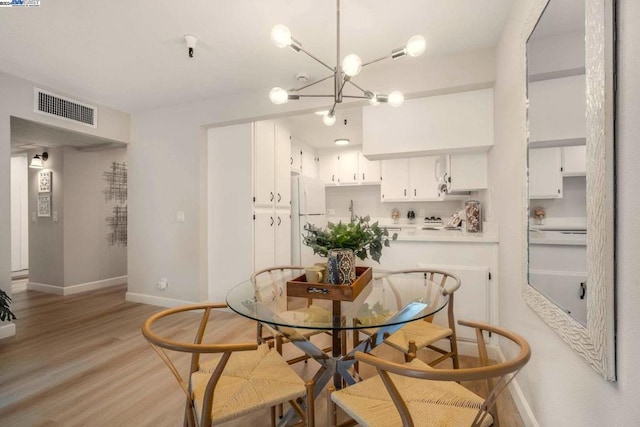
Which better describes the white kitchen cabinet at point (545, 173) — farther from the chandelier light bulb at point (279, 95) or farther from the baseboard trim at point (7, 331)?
the baseboard trim at point (7, 331)

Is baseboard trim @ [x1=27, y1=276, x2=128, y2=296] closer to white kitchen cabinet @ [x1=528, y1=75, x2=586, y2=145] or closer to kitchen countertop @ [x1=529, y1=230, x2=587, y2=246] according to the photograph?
kitchen countertop @ [x1=529, y1=230, x2=587, y2=246]

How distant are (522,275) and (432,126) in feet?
5.12

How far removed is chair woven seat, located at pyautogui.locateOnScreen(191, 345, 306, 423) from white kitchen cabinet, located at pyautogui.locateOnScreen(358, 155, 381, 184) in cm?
427

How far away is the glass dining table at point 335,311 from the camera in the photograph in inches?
49.4

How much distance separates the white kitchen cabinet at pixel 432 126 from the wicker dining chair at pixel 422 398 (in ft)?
5.97

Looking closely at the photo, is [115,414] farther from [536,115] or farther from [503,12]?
[503,12]

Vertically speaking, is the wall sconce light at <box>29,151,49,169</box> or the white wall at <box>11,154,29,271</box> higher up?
the wall sconce light at <box>29,151,49,169</box>

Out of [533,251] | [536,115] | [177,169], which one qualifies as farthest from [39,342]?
[536,115]

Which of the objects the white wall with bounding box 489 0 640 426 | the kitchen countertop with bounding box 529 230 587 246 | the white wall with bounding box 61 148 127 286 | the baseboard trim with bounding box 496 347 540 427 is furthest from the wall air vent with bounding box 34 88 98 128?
the baseboard trim with bounding box 496 347 540 427

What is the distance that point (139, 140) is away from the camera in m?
3.80

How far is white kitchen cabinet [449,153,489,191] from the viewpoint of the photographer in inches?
109

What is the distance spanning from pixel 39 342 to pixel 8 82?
7.86 ft

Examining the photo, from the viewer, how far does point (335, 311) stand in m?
1.38

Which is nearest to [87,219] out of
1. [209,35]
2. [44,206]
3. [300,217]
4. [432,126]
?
[44,206]
